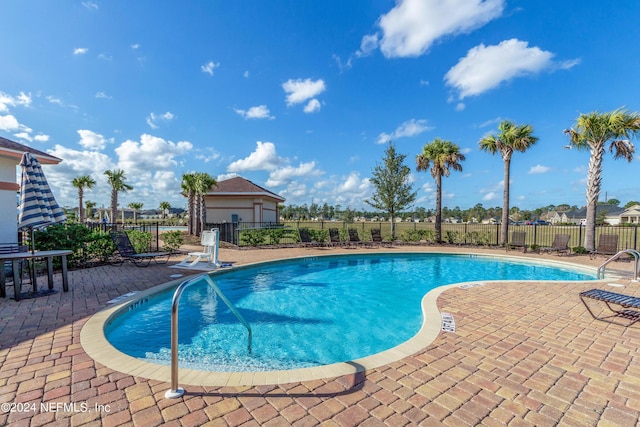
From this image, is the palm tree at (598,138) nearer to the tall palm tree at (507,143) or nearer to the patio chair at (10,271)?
the tall palm tree at (507,143)

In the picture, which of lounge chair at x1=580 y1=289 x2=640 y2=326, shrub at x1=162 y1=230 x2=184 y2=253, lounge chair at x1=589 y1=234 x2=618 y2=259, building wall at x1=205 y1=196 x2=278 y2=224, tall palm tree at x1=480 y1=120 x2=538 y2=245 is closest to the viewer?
lounge chair at x1=580 y1=289 x2=640 y2=326

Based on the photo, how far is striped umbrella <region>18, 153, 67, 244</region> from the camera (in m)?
5.30

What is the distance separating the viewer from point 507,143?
14781 mm

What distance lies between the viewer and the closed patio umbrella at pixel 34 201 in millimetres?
5299

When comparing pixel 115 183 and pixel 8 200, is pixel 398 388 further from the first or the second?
pixel 115 183

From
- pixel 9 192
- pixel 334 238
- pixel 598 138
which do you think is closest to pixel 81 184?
pixel 9 192

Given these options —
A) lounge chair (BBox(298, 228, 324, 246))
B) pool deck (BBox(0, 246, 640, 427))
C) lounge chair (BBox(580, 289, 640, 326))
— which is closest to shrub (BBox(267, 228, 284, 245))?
lounge chair (BBox(298, 228, 324, 246))

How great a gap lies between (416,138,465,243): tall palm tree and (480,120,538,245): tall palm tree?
5.84 ft

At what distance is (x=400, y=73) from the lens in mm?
14578

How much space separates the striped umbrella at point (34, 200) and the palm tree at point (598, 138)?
18.8 m

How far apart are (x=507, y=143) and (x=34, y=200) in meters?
18.6

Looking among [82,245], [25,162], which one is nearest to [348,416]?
[25,162]

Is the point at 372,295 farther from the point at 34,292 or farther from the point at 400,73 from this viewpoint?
the point at 400,73

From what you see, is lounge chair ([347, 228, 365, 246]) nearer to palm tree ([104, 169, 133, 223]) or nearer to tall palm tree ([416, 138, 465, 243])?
tall palm tree ([416, 138, 465, 243])
